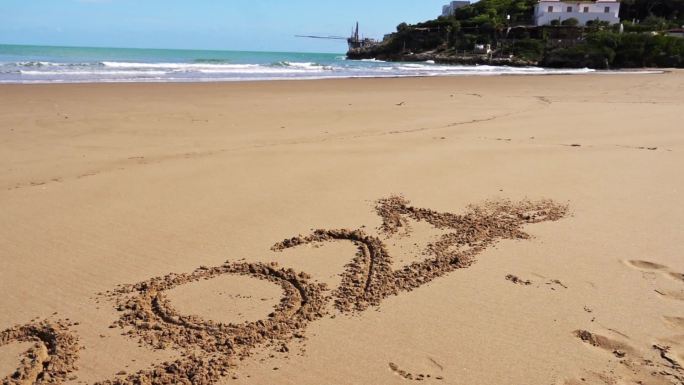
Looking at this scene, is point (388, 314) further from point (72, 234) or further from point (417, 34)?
point (417, 34)

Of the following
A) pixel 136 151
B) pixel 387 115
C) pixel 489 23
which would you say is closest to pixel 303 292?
pixel 136 151

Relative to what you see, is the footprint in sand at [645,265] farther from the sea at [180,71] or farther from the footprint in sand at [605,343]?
the sea at [180,71]

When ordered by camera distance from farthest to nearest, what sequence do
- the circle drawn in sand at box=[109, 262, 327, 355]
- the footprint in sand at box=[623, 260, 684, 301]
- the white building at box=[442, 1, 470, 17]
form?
the white building at box=[442, 1, 470, 17]
the footprint in sand at box=[623, 260, 684, 301]
the circle drawn in sand at box=[109, 262, 327, 355]

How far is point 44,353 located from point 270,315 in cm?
101

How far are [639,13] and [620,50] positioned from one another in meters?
35.9

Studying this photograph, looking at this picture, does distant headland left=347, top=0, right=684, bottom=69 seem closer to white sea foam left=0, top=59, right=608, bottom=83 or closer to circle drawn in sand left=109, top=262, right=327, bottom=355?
white sea foam left=0, top=59, right=608, bottom=83

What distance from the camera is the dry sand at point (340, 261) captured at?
2230 mm

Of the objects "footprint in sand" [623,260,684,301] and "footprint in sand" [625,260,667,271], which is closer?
"footprint in sand" [623,260,684,301]

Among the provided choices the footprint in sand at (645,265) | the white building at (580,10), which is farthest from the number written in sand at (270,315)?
the white building at (580,10)

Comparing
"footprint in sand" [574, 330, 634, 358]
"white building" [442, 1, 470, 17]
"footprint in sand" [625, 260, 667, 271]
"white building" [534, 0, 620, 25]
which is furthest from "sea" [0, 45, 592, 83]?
"white building" [442, 1, 470, 17]

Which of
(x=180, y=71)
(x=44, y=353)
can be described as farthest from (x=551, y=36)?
(x=44, y=353)

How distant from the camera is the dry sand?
2.23 m

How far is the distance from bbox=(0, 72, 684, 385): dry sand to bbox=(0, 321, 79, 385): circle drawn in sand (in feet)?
0.03

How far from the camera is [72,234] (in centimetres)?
356
